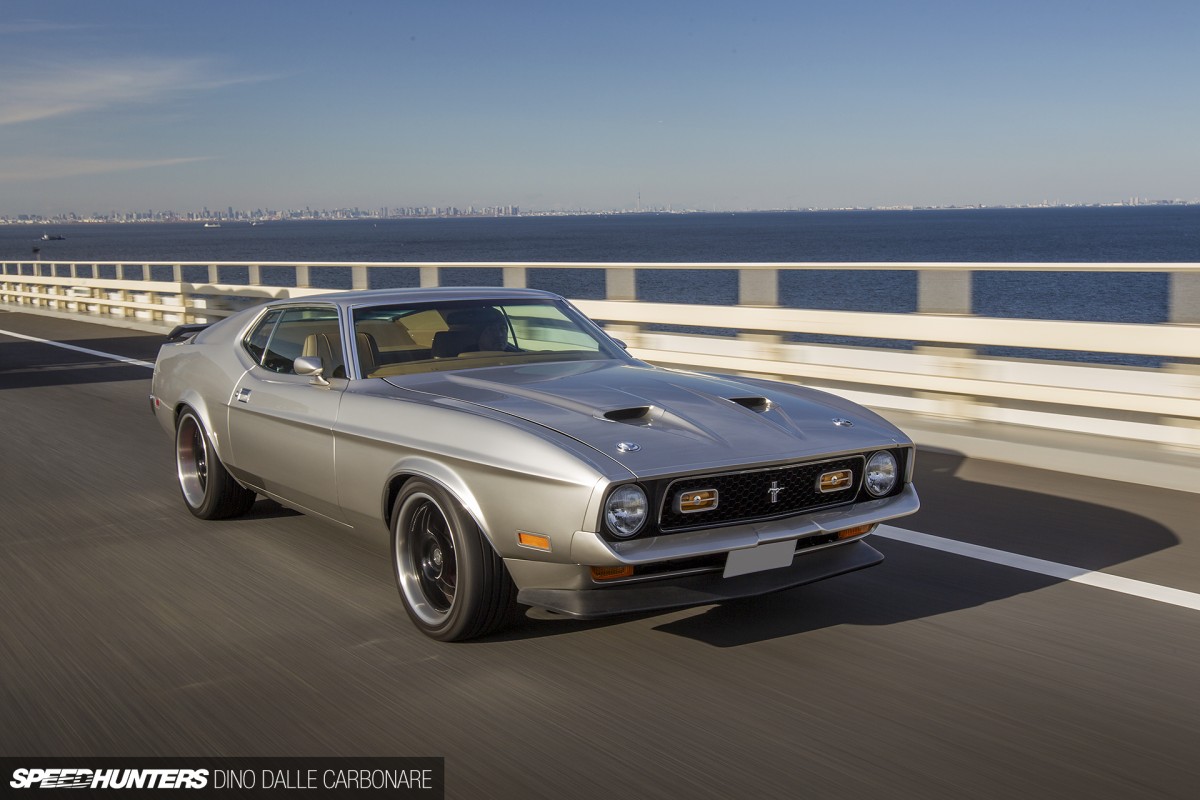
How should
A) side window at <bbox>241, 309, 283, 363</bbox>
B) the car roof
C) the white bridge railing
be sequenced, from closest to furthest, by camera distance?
the car roof
side window at <bbox>241, 309, 283, 363</bbox>
the white bridge railing

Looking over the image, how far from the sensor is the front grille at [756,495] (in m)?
4.23

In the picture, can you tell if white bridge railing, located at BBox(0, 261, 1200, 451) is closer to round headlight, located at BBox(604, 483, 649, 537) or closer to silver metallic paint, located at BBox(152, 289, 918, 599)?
silver metallic paint, located at BBox(152, 289, 918, 599)

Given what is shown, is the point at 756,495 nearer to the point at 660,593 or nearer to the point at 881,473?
the point at 660,593

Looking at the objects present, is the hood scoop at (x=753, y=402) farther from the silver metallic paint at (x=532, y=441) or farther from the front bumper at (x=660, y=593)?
the front bumper at (x=660, y=593)

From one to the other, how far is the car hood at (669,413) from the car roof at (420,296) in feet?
1.99

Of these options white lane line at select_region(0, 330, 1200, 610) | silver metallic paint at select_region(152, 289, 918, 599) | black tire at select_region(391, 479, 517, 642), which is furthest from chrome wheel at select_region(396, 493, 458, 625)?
white lane line at select_region(0, 330, 1200, 610)

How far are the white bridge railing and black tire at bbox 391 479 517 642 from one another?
4780mm

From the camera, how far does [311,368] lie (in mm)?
5492

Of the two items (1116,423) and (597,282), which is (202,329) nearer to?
(1116,423)

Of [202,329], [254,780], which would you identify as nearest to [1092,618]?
[254,780]

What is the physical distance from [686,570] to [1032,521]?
116 inches

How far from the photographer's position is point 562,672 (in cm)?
432

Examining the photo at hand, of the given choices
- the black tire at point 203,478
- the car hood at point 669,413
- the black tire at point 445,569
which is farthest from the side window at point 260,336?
the black tire at point 445,569

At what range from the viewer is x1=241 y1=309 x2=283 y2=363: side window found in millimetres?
6449
